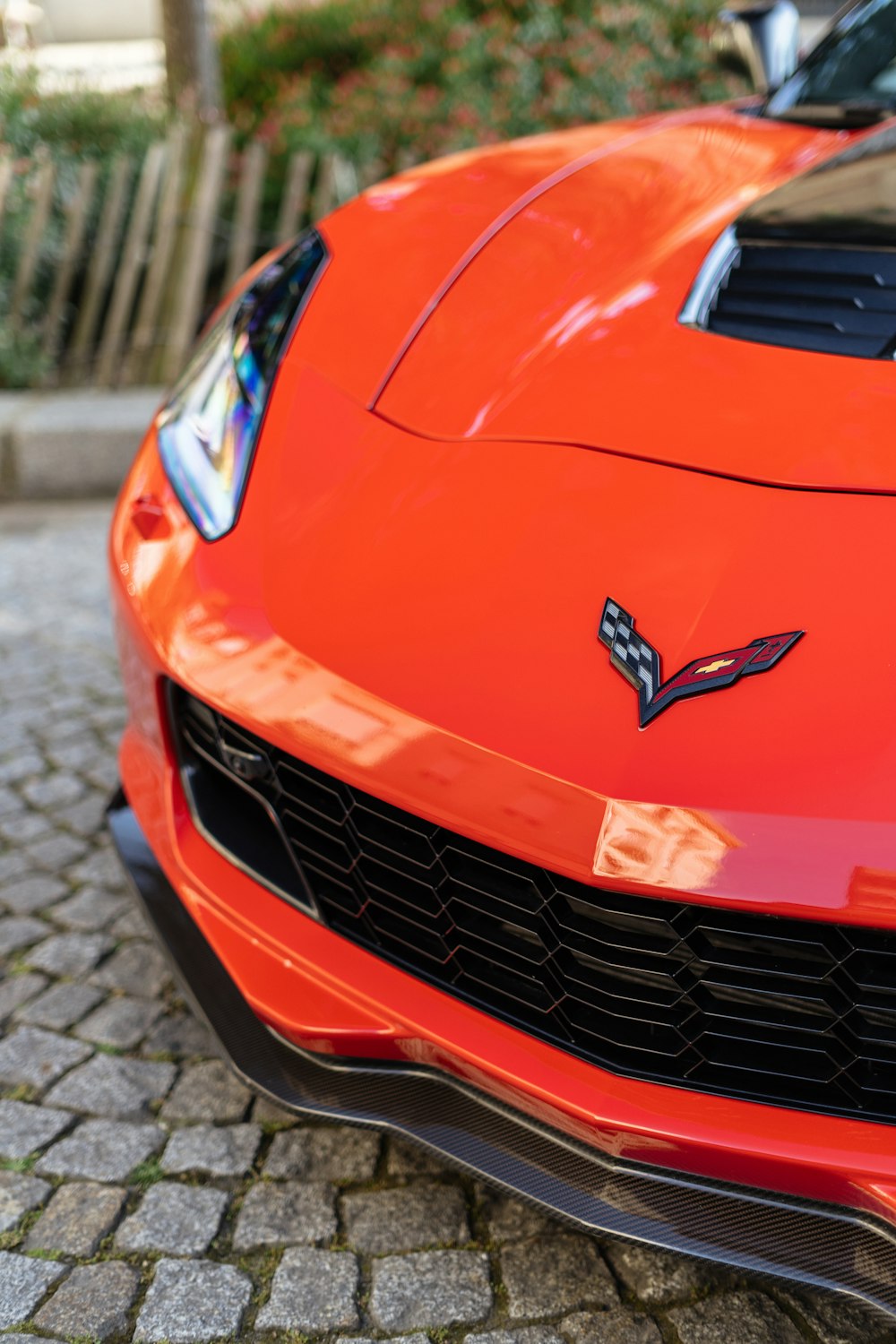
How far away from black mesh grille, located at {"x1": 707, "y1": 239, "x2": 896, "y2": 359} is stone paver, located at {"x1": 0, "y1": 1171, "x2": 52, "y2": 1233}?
146 centimetres

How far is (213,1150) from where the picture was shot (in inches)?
69.1

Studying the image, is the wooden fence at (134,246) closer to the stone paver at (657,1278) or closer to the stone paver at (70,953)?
the stone paver at (70,953)

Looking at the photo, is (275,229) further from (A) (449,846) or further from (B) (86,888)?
(A) (449,846)

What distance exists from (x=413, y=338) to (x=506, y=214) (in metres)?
0.32

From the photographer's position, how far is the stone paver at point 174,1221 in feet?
5.23

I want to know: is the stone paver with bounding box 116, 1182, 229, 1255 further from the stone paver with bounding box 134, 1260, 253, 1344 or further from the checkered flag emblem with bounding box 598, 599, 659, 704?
the checkered flag emblem with bounding box 598, 599, 659, 704

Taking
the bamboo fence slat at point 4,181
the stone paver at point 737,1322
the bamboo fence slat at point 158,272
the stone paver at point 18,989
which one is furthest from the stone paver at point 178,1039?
the bamboo fence slat at point 4,181

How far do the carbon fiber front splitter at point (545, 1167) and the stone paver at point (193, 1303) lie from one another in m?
0.24

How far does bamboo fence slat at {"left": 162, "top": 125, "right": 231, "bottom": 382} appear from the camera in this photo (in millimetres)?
5094

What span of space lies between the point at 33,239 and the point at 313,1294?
4.80m

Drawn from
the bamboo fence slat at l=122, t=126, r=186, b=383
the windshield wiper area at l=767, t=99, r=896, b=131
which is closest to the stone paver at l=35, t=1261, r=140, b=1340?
the windshield wiper area at l=767, t=99, r=896, b=131

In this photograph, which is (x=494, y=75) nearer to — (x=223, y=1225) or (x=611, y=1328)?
(x=223, y=1225)

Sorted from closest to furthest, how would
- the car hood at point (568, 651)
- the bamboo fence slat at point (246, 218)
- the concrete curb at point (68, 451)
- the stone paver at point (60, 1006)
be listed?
the car hood at point (568, 651) → the stone paver at point (60, 1006) → the concrete curb at point (68, 451) → the bamboo fence slat at point (246, 218)

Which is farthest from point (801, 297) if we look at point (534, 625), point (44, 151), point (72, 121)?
point (72, 121)
